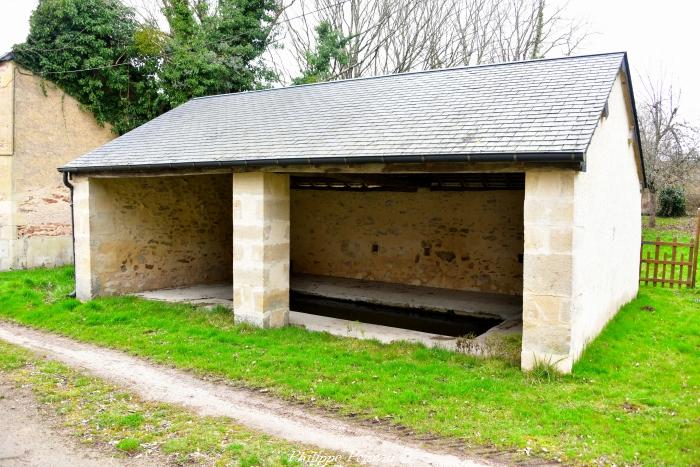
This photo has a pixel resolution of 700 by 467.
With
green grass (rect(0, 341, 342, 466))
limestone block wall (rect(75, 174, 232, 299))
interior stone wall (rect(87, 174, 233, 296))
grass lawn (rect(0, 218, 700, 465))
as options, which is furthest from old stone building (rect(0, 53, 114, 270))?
green grass (rect(0, 341, 342, 466))

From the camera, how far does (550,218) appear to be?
17.0 ft

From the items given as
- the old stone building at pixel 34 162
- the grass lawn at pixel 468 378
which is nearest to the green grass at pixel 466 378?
the grass lawn at pixel 468 378

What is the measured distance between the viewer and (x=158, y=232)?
396 inches

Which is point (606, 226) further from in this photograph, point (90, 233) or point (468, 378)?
point (90, 233)

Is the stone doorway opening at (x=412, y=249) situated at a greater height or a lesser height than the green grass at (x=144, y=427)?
greater

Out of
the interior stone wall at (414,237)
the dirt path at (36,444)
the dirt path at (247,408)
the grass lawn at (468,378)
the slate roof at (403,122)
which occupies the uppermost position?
the slate roof at (403,122)

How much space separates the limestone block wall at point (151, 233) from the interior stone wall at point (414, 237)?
85.6 inches

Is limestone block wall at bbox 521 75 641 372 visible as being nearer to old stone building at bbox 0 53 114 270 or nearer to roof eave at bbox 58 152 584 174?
roof eave at bbox 58 152 584 174

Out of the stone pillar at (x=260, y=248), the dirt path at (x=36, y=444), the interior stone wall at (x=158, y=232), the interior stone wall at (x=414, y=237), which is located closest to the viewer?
the dirt path at (x=36, y=444)

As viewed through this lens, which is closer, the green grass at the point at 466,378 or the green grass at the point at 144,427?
the green grass at the point at 144,427

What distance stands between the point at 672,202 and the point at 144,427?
20725 millimetres

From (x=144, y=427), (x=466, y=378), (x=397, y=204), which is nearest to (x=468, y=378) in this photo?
(x=466, y=378)

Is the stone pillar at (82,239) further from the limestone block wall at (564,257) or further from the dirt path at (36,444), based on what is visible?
the limestone block wall at (564,257)

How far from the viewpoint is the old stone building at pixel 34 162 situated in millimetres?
11250
